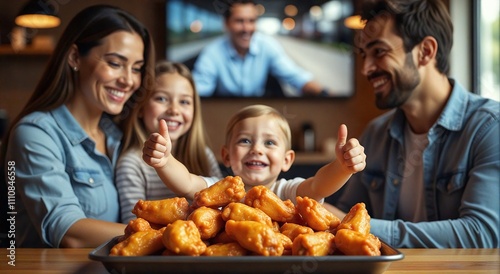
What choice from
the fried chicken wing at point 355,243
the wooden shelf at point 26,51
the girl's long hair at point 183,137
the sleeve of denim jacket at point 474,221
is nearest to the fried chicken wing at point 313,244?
the fried chicken wing at point 355,243

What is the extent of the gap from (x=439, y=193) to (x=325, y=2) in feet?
10.7

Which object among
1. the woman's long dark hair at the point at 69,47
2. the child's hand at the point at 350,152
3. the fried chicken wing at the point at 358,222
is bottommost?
the fried chicken wing at the point at 358,222

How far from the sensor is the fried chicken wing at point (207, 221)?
101 cm

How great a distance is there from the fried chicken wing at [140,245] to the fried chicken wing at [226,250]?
0.09 meters

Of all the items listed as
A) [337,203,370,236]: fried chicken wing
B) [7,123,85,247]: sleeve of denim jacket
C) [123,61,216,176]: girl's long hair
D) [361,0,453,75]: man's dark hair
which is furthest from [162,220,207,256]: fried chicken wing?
[361,0,453,75]: man's dark hair

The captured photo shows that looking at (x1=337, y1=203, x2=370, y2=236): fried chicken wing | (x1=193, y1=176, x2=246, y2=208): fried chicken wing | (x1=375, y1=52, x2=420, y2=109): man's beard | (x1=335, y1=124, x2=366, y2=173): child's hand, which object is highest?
(x1=375, y1=52, x2=420, y2=109): man's beard

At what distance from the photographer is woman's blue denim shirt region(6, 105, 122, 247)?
1581 mm

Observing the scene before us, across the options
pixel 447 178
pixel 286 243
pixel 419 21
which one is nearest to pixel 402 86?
pixel 419 21

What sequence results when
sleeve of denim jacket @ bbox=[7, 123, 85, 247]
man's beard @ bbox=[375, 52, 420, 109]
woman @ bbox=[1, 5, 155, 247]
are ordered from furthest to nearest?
1. man's beard @ bbox=[375, 52, 420, 109]
2. woman @ bbox=[1, 5, 155, 247]
3. sleeve of denim jacket @ bbox=[7, 123, 85, 247]

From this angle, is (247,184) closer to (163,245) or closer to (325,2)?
(163,245)

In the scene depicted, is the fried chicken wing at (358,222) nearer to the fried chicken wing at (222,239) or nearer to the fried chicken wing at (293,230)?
the fried chicken wing at (293,230)

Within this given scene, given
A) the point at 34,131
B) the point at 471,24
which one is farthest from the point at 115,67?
the point at 471,24

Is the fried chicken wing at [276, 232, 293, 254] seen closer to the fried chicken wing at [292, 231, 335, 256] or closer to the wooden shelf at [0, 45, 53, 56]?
the fried chicken wing at [292, 231, 335, 256]

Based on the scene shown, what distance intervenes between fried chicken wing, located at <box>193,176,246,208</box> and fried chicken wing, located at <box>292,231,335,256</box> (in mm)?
193
